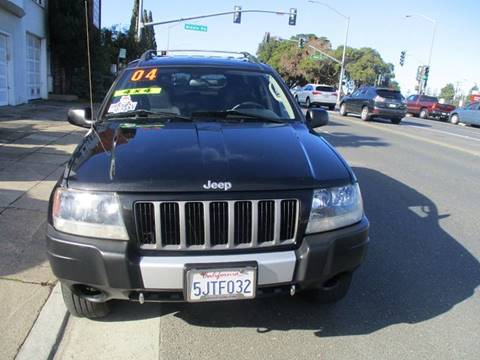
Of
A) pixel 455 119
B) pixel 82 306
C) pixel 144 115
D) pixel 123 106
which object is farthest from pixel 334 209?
pixel 455 119

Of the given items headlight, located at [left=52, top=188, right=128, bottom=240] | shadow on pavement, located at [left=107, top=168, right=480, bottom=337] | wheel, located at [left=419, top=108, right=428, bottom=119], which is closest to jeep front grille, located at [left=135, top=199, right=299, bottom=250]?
headlight, located at [left=52, top=188, right=128, bottom=240]

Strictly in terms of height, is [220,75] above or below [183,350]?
above

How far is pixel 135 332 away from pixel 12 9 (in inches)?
635

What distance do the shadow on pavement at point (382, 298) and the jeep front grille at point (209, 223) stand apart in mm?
849

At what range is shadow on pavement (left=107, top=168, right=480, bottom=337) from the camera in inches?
136

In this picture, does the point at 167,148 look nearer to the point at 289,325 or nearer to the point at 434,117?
the point at 289,325

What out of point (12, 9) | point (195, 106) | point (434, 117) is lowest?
point (434, 117)

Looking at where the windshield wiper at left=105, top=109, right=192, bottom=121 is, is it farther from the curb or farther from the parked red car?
the parked red car

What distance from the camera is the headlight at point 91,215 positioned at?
2.78 metres

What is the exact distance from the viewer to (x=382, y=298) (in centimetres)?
385

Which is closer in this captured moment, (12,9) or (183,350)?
(183,350)

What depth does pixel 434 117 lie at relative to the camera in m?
34.6

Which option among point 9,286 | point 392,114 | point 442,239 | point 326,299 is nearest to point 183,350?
point 326,299

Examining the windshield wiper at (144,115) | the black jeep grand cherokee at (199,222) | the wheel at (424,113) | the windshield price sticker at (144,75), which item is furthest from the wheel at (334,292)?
the wheel at (424,113)
